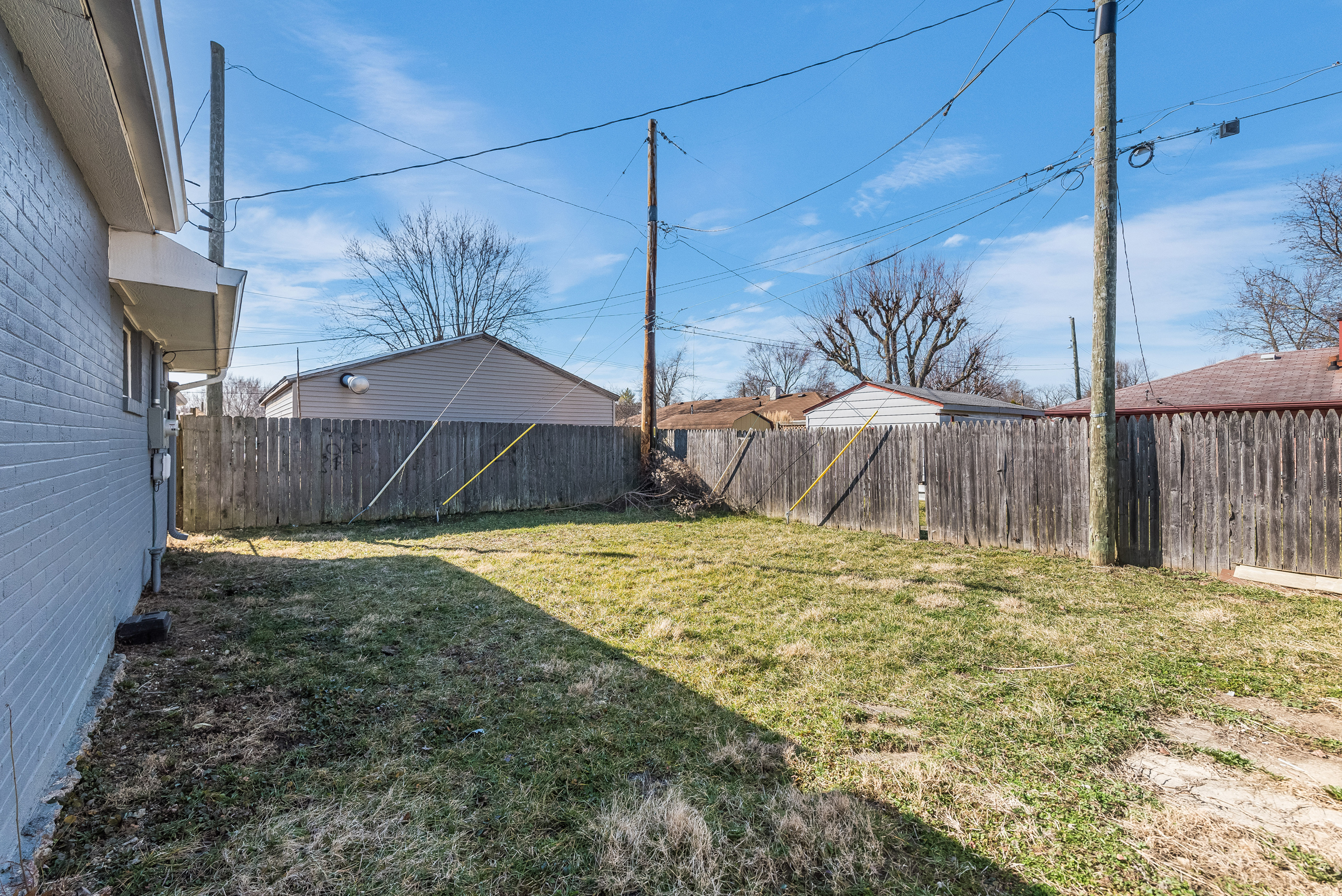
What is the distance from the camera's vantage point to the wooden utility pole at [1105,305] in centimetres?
580

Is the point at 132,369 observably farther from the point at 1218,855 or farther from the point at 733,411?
the point at 733,411

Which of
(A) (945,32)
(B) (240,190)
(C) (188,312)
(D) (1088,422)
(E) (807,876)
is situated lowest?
(E) (807,876)

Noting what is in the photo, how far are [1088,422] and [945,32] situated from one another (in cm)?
536

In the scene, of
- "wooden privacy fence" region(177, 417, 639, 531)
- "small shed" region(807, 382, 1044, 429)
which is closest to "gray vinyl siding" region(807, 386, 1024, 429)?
"small shed" region(807, 382, 1044, 429)

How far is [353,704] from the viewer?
2900 mm

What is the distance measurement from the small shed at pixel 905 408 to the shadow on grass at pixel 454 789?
12.1 meters

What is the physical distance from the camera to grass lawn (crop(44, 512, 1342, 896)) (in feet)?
5.77

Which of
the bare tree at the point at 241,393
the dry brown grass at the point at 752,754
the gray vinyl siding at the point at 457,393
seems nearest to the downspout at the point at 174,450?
the gray vinyl siding at the point at 457,393

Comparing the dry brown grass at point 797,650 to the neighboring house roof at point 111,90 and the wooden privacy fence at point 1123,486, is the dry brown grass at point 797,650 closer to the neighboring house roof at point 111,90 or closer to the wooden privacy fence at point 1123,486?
the neighboring house roof at point 111,90

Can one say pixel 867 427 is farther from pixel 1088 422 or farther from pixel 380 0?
pixel 380 0

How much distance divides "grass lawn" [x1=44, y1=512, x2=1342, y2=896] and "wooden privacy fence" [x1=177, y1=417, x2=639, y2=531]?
3.70 metres

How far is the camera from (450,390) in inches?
571

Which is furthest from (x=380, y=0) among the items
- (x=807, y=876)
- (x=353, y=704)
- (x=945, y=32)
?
(x=807, y=876)

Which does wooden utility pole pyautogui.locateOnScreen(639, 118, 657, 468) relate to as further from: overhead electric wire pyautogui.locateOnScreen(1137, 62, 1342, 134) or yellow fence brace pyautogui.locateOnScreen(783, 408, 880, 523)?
overhead electric wire pyautogui.locateOnScreen(1137, 62, 1342, 134)
